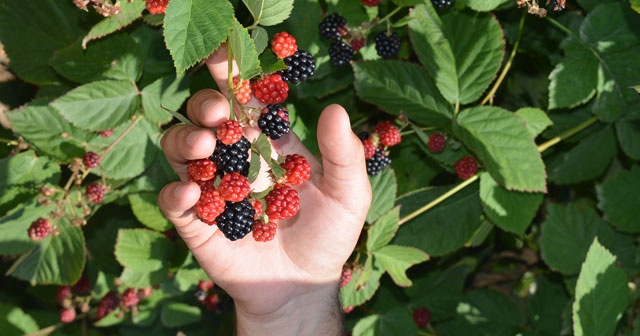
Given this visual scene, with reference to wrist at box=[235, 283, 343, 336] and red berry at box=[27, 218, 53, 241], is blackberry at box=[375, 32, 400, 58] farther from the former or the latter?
red berry at box=[27, 218, 53, 241]

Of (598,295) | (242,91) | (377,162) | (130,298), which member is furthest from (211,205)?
(598,295)

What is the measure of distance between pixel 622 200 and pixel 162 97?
1.81 meters

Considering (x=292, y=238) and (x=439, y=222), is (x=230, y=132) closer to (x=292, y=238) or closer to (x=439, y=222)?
(x=292, y=238)

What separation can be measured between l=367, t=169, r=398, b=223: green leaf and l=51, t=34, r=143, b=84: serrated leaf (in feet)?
2.96

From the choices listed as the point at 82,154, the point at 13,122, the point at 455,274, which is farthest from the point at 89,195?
the point at 455,274

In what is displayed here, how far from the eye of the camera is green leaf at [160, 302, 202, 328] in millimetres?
2551

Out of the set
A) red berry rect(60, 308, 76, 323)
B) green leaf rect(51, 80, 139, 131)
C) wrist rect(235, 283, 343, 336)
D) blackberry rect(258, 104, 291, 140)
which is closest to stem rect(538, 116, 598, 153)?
wrist rect(235, 283, 343, 336)

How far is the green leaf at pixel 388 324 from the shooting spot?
2.39 m

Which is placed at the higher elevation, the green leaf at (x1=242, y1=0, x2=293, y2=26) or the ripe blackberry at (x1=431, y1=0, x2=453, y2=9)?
the green leaf at (x1=242, y1=0, x2=293, y2=26)

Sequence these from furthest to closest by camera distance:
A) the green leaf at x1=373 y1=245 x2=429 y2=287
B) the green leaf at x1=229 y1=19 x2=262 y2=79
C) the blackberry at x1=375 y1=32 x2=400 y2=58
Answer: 1. the green leaf at x1=373 y1=245 x2=429 y2=287
2. the blackberry at x1=375 y1=32 x2=400 y2=58
3. the green leaf at x1=229 y1=19 x2=262 y2=79

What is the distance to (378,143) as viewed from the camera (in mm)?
2154

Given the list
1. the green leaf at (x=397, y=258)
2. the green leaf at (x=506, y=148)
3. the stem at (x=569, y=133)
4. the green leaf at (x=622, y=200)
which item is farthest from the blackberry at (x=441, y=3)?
the green leaf at (x=622, y=200)

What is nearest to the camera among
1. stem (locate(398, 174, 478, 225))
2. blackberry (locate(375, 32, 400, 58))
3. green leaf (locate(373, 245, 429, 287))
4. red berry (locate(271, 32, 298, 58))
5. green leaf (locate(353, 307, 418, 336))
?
red berry (locate(271, 32, 298, 58))

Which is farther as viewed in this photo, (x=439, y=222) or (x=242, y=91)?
(x=439, y=222)
